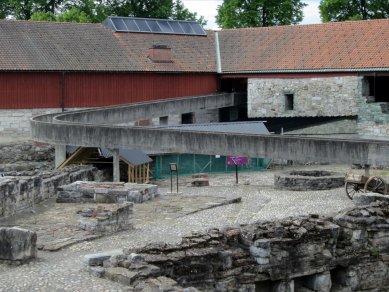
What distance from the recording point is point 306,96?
43.6m

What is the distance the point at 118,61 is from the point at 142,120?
4.48 m

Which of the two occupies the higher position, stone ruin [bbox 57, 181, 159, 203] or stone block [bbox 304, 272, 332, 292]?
stone ruin [bbox 57, 181, 159, 203]

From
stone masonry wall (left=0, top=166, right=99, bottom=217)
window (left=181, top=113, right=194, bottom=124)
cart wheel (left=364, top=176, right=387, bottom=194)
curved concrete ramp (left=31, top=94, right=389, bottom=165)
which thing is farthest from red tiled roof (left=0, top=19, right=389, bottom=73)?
cart wheel (left=364, top=176, right=387, bottom=194)

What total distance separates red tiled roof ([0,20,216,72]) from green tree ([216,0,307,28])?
10.6 meters

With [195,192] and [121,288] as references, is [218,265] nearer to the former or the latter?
[121,288]

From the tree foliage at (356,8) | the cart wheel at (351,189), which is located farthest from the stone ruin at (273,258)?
the tree foliage at (356,8)

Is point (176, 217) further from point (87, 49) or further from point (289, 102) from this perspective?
point (289, 102)

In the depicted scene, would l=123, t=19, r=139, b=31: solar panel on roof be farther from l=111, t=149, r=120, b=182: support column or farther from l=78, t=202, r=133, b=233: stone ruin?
l=78, t=202, r=133, b=233: stone ruin

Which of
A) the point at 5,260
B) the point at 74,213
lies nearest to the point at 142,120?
the point at 74,213

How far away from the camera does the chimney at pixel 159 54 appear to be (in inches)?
1788

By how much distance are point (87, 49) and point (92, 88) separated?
8.90ft

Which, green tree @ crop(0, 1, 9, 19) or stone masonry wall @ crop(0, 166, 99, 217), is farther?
green tree @ crop(0, 1, 9, 19)

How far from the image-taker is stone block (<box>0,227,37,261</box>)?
14.9 meters

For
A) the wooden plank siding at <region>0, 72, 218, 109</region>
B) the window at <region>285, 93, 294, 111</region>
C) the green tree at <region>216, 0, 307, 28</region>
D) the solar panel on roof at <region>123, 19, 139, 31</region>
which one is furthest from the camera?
the green tree at <region>216, 0, 307, 28</region>
